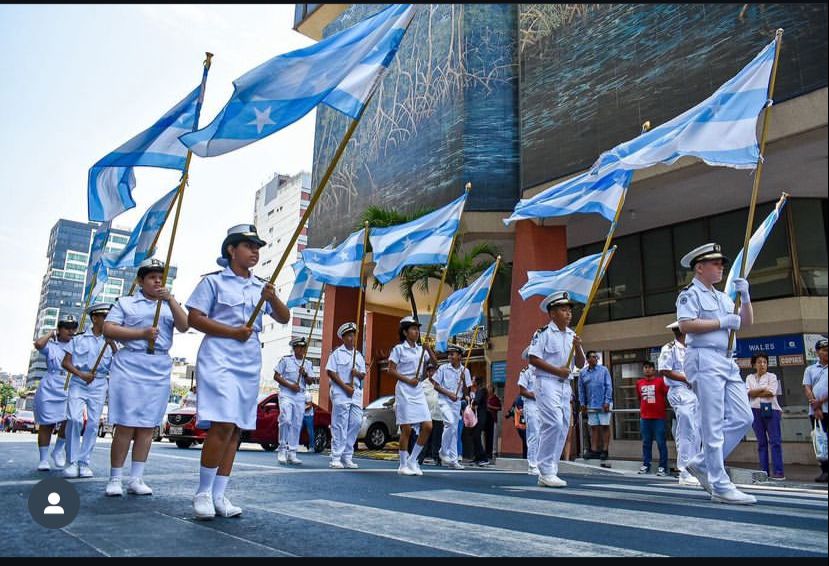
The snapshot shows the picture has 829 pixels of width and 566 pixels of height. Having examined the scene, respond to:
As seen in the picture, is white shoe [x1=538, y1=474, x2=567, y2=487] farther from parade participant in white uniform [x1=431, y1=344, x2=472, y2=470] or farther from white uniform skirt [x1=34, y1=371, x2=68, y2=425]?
white uniform skirt [x1=34, y1=371, x2=68, y2=425]

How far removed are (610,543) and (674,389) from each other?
6423 millimetres

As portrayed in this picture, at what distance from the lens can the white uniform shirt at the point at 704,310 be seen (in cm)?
577

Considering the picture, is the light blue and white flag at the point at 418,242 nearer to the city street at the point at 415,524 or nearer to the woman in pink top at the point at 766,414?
the woman in pink top at the point at 766,414

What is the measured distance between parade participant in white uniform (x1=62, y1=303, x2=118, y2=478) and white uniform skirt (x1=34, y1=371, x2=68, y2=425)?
409 mm

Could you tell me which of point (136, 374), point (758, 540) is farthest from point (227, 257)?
point (758, 540)

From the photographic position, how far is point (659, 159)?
750 cm

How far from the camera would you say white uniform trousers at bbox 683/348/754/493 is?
5.61 m

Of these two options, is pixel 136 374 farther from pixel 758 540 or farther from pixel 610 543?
pixel 758 540

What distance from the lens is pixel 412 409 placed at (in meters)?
9.55

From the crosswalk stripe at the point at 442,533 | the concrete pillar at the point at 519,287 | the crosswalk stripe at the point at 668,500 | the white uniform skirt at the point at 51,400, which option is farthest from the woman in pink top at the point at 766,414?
the white uniform skirt at the point at 51,400

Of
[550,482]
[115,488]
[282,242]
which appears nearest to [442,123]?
[550,482]

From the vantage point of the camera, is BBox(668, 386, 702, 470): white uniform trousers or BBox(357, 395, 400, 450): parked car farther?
BBox(357, 395, 400, 450): parked car

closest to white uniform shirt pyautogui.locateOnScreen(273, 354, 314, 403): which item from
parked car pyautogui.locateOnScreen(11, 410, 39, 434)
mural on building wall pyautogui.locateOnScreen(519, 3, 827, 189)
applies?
mural on building wall pyautogui.locateOnScreen(519, 3, 827, 189)

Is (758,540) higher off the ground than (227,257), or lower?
lower
